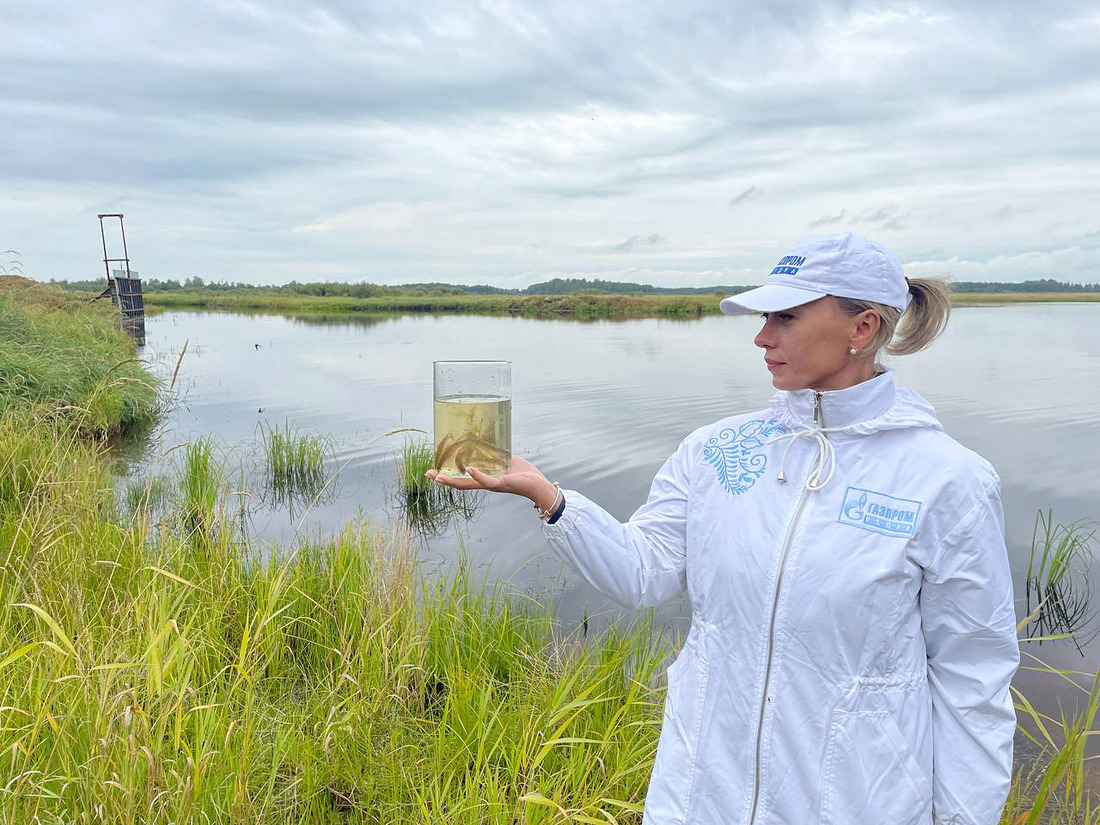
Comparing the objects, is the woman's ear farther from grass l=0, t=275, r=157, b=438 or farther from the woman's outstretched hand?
grass l=0, t=275, r=157, b=438

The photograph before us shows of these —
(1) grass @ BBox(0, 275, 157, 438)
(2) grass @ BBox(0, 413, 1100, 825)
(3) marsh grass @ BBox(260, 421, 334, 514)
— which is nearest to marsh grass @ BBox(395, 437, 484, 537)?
(3) marsh grass @ BBox(260, 421, 334, 514)

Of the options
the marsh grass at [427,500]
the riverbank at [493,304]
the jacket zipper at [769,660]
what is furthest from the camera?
the riverbank at [493,304]

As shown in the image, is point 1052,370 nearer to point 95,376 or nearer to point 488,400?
point 95,376

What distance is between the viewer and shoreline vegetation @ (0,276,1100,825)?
2479 millimetres

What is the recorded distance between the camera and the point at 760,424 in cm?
202

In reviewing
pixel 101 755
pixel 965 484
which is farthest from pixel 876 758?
pixel 101 755

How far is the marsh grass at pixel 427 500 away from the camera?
32.4ft

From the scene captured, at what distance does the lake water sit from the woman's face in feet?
12.9

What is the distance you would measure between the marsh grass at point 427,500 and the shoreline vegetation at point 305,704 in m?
3.86

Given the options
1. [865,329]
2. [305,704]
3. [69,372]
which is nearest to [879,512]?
[865,329]

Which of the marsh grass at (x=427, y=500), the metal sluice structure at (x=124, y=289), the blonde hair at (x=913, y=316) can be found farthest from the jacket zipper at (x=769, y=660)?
the metal sluice structure at (x=124, y=289)

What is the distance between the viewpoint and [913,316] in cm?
205

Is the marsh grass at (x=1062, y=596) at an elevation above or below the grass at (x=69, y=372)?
below

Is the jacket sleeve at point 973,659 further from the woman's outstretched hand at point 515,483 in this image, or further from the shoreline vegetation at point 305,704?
the shoreline vegetation at point 305,704
